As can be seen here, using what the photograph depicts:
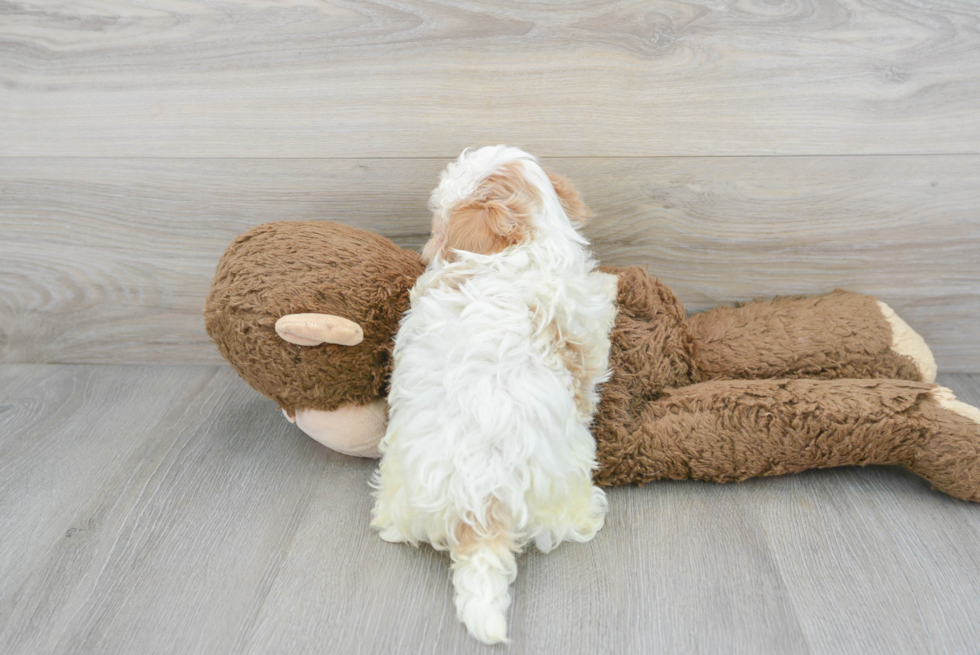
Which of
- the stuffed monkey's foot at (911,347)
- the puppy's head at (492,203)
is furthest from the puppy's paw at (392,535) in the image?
the stuffed monkey's foot at (911,347)

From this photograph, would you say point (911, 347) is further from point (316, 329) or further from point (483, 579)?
point (316, 329)

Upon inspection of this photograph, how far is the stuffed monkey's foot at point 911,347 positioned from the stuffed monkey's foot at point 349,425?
79cm

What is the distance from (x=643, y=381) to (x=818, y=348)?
29cm

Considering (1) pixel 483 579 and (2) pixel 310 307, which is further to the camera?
(2) pixel 310 307

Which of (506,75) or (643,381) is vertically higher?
(506,75)

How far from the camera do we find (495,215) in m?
0.83

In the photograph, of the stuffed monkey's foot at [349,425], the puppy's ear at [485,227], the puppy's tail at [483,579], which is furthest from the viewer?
the stuffed monkey's foot at [349,425]

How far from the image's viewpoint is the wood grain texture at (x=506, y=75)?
1.00 m

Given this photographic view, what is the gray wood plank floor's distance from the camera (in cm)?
73

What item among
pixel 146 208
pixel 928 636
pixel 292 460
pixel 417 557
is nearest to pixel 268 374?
pixel 292 460

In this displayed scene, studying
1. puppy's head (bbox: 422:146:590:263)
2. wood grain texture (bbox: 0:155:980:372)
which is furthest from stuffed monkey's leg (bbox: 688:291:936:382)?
puppy's head (bbox: 422:146:590:263)

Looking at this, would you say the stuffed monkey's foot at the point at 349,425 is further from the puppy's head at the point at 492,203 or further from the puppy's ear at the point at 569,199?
the puppy's ear at the point at 569,199

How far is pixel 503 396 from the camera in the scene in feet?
2.53

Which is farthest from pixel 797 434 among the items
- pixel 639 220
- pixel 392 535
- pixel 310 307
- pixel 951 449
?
pixel 310 307
